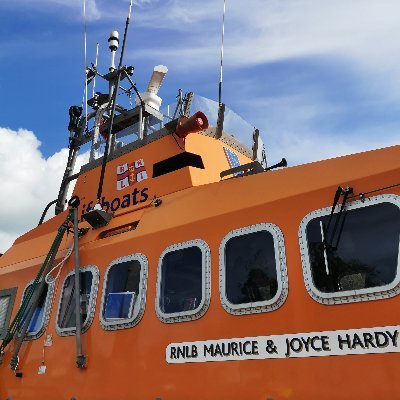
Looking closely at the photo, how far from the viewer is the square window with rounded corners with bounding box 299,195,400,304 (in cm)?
336

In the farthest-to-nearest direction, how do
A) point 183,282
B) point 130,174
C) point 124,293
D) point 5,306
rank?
point 5,306, point 130,174, point 124,293, point 183,282

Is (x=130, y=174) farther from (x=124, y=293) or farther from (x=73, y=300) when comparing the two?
(x=124, y=293)

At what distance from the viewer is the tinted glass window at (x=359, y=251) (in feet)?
11.1

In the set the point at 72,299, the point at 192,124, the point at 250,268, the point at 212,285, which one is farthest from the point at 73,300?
the point at 192,124

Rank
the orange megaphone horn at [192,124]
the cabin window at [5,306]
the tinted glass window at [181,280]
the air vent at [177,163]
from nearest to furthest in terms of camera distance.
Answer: the tinted glass window at [181,280]
the orange megaphone horn at [192,124]
the air vent at [177,163]
the cabin window at [5,306]

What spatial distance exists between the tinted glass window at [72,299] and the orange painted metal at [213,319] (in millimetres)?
145

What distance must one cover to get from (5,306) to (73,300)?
1750 millimetres

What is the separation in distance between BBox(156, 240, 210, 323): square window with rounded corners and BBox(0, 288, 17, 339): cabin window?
304 cm

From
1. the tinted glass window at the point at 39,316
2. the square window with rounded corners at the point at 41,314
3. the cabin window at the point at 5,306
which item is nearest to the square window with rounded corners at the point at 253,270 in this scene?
the square window with rounded corners at the point at 41,314

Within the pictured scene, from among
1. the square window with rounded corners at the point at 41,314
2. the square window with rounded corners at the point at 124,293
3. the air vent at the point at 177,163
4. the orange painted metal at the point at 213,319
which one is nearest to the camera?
the orange painted metal at the point at 213,319

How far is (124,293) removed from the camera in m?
4.97

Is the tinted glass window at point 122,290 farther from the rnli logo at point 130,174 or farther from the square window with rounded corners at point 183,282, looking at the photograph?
the rnli logo at point 130,174

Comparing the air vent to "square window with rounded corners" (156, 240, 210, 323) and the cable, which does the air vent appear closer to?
the cable

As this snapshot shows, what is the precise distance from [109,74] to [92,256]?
14.3 ft
